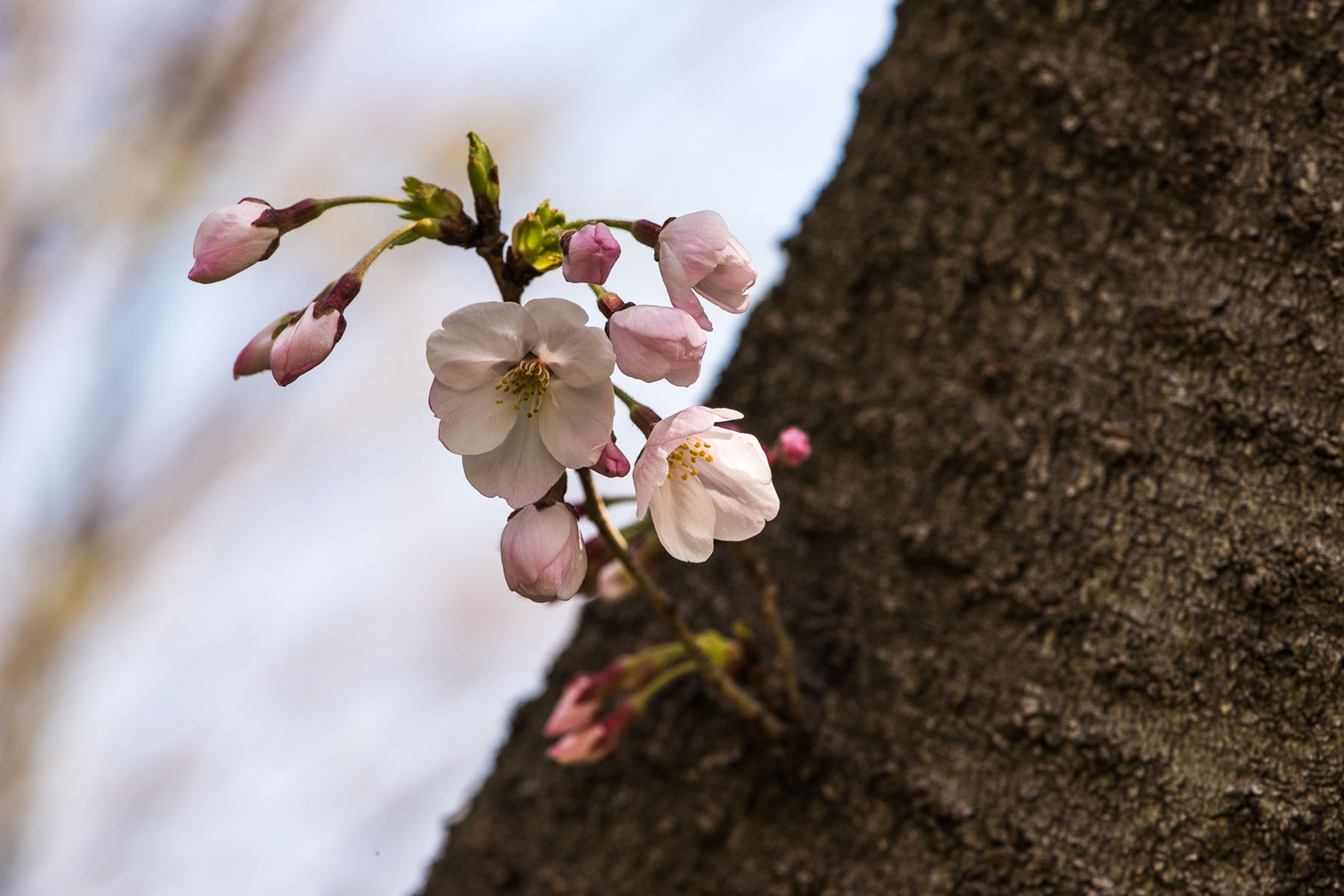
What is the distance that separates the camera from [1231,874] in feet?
2.37

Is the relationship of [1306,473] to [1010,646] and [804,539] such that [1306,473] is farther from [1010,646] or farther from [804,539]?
[804,539]

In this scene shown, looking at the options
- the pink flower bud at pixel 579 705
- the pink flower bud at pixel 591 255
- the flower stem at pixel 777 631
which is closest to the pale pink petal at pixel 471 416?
the pink flower bud at pixel 591 255

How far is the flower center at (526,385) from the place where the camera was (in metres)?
0.61

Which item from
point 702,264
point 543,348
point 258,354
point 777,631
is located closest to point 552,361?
point 543,348

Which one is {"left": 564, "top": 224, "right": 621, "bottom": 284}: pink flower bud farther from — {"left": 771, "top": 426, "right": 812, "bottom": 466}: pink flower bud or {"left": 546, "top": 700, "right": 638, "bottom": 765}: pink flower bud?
{"left": 546, "top": 700, "right": 638, "bottom": 765}: pink flower bud

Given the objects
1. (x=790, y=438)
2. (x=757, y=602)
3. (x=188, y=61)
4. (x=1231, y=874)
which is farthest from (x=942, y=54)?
(x=188, y=61)

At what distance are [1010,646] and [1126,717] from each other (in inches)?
4.3

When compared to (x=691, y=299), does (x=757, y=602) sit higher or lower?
lower

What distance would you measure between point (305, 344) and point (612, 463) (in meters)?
0.21

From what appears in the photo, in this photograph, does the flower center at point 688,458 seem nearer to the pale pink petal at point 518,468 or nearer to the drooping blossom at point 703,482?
the drooping blossom at point 703,482

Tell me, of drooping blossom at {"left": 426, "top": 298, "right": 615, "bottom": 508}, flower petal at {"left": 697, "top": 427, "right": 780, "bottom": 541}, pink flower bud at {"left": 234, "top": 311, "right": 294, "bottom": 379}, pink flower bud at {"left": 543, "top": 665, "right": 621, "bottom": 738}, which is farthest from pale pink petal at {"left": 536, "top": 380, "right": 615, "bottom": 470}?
pink flower bud at {"left": 543, "top": 665, "right": 621, "bottom": 738}

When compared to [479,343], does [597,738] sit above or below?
below

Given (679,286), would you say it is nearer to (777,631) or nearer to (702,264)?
(702,264)

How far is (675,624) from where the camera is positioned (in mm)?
768
